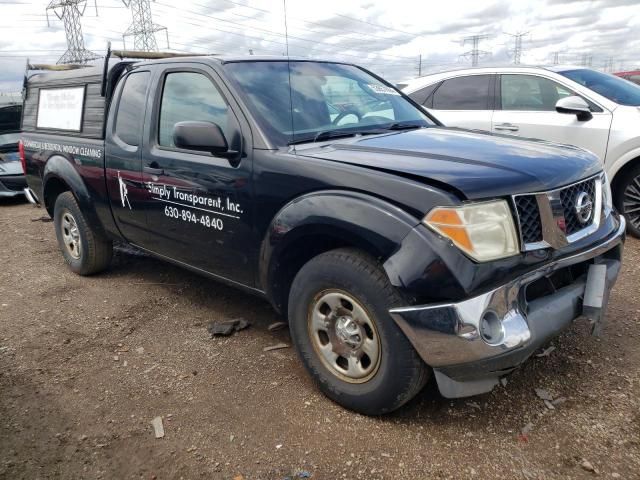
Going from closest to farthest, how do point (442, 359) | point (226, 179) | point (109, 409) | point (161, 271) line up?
1. point (442, 359)
2. point (109, 409)
3. point (226, 179)
4. point (161, 271)

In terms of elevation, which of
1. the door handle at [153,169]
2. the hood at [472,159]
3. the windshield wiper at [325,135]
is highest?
the windshield wiper at [325,135]

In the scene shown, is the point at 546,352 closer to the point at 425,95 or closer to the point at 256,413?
the point at 256,413

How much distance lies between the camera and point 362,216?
246cm

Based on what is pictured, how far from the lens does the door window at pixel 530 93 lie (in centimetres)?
570

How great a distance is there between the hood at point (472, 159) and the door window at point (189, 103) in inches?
26.2

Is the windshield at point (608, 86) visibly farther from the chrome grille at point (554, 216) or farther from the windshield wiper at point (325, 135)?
the windshield wiper at point (325, 135)

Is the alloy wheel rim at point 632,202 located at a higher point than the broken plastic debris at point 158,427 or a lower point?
higher

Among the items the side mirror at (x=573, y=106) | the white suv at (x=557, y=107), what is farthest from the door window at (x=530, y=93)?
the side mirror at (x=573, y=106)

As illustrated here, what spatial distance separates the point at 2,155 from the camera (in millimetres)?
9883

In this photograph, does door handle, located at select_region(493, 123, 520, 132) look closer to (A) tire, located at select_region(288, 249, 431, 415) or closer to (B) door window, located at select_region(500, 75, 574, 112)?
(B) door window, located at select_region(500, 75, 574, 112)

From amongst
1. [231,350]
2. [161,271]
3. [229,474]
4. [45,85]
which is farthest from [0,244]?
[229,474]

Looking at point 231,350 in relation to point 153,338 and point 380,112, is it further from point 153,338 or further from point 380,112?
point 380,112

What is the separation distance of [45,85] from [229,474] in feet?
15.1

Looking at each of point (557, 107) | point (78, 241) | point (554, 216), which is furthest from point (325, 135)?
point (557, 107)
